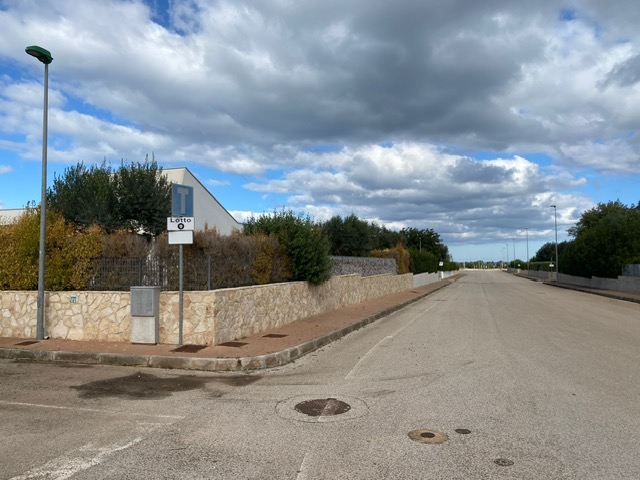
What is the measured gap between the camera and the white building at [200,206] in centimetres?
3544

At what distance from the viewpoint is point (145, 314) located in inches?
432

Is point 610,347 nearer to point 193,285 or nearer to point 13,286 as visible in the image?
point 193,285

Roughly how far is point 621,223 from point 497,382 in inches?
1604

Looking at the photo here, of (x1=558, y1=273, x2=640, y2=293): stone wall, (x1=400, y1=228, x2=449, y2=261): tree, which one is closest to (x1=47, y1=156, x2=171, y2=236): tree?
(x1=558, y1=273, x2=640, y2=293): stone wall

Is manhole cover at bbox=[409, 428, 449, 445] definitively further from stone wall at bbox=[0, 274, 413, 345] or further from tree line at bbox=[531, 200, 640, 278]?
tree line at bbox=[531, 200, 640, 278]

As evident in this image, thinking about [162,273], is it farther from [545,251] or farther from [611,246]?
[545,251]

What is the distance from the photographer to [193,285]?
11914 millimetres

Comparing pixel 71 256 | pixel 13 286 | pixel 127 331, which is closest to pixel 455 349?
pixel 127 331

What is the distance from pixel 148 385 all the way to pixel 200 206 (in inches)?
1218

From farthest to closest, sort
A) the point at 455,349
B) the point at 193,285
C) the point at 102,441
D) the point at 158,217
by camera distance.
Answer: the point at 158,217
the point at 193,285
the point at 455,349
the point at 102,441

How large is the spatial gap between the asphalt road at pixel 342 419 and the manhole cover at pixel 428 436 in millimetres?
30

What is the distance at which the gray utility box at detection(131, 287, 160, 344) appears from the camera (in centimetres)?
1098

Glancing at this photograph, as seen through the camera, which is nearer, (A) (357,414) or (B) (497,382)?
(A) (357,414)

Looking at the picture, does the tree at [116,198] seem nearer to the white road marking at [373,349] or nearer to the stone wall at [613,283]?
the white road marking at [373,349]
